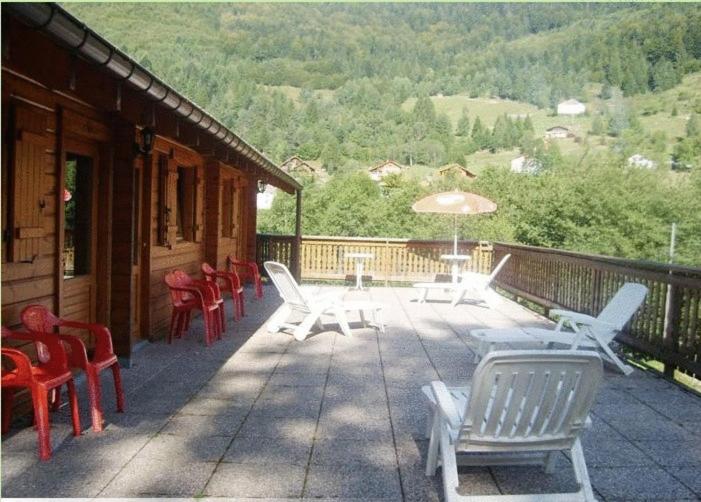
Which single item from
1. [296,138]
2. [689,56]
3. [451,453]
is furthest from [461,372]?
[296,138]

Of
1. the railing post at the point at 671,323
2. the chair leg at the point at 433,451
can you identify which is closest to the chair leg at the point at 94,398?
the chair leg at the point at 433,451

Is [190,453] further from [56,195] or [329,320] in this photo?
[329,320]

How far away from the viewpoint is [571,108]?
81812 millimetres

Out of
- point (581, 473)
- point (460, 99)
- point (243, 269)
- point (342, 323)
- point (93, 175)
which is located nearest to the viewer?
point (581, 473)

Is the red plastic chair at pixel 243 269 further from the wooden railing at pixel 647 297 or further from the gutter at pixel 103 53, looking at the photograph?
the gutter at pixel 103 53

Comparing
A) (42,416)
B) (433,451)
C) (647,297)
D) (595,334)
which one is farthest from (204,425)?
(647,297)

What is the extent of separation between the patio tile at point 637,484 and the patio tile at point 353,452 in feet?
3.40

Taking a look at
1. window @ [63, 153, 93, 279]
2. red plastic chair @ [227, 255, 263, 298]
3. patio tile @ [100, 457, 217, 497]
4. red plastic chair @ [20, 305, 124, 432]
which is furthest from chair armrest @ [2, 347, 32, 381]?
red plastic chair @ [227, 255, 263, 298]

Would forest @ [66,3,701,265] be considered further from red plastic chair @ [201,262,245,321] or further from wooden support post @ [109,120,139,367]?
wooden support post @ [109,120,139,367]

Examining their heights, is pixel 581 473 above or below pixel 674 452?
above

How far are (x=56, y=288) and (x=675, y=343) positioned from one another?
16.5ft

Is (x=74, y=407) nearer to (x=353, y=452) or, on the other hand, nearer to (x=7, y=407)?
(x=7, y=407)

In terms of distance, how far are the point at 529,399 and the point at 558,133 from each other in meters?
82.9

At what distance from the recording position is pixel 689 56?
4328 centimetres
